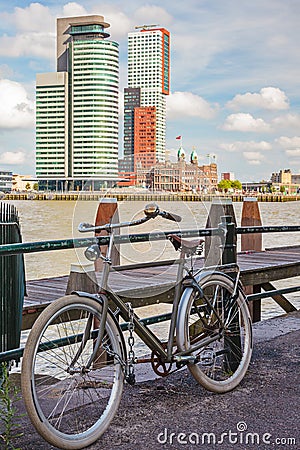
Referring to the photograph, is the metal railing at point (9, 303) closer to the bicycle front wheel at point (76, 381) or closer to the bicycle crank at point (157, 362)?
the bicycle front wheel at point (76, 381)

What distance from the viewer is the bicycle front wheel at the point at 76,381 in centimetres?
331

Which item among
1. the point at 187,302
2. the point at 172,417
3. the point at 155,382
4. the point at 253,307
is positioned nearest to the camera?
the point at 172,417

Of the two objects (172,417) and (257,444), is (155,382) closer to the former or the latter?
(172,417)

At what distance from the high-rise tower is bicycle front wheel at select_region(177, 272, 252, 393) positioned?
0.98m

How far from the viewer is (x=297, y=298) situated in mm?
16266

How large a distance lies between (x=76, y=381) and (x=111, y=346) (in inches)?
10.5

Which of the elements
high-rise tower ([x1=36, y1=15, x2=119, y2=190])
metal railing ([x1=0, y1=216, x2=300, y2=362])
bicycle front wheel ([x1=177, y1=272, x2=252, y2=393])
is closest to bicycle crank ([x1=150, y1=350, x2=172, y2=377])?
bicycle front wheel ([x1=177, y1=272, x2=252, y2=393])

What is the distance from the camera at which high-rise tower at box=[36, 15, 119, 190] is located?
188 inches

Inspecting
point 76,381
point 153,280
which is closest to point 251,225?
point 153,280

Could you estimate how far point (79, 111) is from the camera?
5725cm

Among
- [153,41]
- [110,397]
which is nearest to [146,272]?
[110,397]

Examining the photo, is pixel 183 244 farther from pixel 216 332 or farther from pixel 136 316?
pixel 216 332

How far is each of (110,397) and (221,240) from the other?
5.13 ft

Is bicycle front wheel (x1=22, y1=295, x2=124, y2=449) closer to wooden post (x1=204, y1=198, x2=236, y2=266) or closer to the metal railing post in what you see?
wooden post (x1=204, y1=198, x2=236, y2=266)
